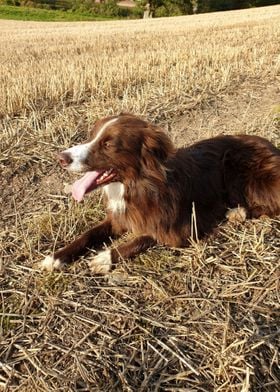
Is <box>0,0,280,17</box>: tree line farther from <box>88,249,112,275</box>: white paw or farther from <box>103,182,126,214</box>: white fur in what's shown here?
<box>88,249,112,275</box>: white paw

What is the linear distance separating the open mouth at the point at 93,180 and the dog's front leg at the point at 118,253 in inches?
21.9

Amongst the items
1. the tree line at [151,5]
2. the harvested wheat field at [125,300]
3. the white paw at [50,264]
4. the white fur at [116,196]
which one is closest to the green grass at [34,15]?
the tree line at [151,5]

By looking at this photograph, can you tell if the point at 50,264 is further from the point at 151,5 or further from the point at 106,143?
the point at 151,5

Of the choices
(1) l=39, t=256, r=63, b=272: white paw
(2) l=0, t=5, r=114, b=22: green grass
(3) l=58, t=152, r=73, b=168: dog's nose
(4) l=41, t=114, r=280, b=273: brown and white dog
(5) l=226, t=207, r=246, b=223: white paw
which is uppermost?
(3) l=58, t=152, r=73, b=168: dog's nose

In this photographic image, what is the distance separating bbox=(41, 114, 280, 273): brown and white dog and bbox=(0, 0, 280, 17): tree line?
45.0 metres

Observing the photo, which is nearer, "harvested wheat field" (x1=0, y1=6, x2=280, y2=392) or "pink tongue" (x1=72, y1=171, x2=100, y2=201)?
"harvested wheat field" (x1=0, y1=6, x2=280, y2=392)

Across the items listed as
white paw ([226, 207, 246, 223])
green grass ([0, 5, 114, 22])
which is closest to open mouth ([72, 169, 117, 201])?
white paw ([226, 207, 246, 223])

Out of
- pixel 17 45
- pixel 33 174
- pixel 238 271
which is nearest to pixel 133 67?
pixel 33 174

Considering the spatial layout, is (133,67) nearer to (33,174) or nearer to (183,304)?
(33,174)

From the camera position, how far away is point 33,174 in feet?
17.0

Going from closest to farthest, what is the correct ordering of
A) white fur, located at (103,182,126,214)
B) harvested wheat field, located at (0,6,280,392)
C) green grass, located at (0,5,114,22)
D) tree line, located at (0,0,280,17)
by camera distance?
harvested wheat field, located at (0,6,280,392)
white fur, located at (103,182,126,214)
green grass, located at (0,5,114,22)
tree line, located at (0,0,280,17)

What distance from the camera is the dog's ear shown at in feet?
11.0

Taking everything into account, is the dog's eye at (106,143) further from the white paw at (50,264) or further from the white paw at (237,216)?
the white paw at (237,216)

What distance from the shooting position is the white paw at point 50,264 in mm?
3555
